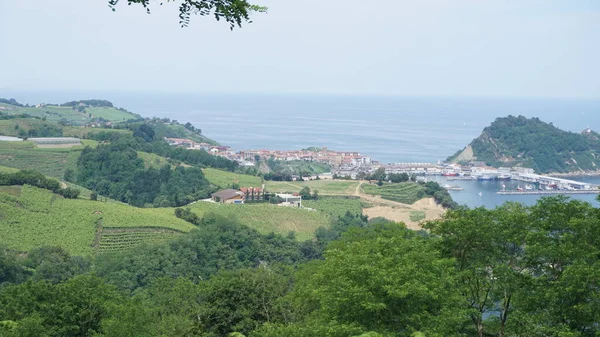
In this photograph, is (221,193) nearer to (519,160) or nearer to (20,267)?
(20,267)

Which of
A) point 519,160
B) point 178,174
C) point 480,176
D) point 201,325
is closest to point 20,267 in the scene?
point 201,325

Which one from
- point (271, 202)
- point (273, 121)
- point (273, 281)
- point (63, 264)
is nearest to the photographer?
point (273, 281)

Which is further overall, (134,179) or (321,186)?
(321,186)

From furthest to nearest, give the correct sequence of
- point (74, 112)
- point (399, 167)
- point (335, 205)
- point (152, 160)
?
point (74, 112), point (399, 167), point (152, 160), point (335, 205)

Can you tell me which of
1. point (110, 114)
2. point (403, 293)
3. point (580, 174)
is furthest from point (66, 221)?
point (110, 114)

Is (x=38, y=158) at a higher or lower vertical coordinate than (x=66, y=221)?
higher

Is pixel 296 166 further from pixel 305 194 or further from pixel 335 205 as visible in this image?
pixel 335 205

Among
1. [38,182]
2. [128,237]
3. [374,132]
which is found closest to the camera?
[128,237]

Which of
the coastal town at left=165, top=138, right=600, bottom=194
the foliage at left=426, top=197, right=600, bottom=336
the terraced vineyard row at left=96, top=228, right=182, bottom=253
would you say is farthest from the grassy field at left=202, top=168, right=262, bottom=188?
the foliage at left=426, top=197, right=600, bottom=336
